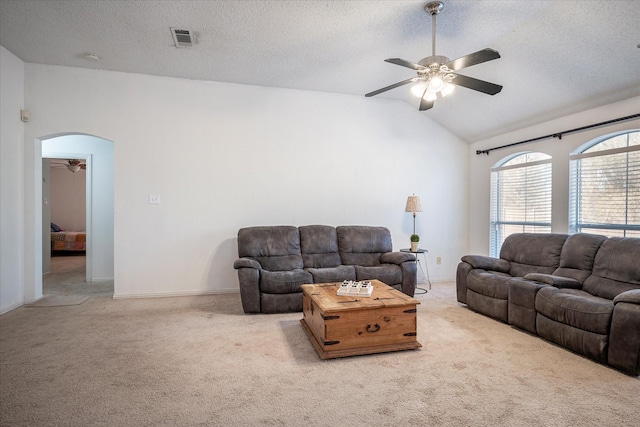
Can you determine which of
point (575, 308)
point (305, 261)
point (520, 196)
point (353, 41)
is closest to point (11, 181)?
point (305, 261)

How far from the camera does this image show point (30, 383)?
221 cm

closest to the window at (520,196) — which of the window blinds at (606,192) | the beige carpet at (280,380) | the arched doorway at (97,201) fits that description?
the window blinds at (606,192)

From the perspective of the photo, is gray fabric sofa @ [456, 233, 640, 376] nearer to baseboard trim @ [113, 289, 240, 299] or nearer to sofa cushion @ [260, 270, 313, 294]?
sofa cushion @ [260, 270, 313, 294]

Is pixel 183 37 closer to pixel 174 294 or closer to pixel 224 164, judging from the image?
pixel 224 164

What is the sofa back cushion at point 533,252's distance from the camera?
370cm

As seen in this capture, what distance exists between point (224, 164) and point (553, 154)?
14.3 ft

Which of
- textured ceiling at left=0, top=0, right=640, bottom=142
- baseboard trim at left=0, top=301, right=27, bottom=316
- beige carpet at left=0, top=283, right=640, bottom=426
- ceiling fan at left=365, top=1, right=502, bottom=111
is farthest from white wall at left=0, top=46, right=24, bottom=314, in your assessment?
ceiling fan at left=365, top=1, right=502, bottom=111

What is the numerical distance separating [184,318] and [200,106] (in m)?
2.87

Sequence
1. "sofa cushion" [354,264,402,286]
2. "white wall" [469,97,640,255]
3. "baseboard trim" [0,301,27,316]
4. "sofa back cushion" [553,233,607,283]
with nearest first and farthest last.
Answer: "sofa back cushion" [553,233,607,283]
"white wall" [469,97,640,255]
"baseboard trim" [0,301,27,316]
"sofa cushion" [354,264,402,286]

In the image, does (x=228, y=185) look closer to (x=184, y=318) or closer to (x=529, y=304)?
(x=184, y=318)

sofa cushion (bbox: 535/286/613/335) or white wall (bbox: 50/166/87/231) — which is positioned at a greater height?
white wall (bbox: 50/166/87/231)

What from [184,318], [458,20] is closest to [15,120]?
[184,318]

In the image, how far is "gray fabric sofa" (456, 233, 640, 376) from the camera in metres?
2.42

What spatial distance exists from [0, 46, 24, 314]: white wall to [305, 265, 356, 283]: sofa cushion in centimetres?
348
